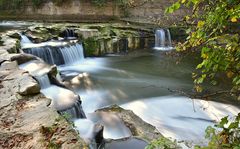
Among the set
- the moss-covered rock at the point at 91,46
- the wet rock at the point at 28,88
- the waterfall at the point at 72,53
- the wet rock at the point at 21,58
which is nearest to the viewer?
the wet rock at the point at 28,88

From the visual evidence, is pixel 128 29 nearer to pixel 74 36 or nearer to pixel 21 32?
pixel 74 36

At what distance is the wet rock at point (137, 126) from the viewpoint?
5422 mm

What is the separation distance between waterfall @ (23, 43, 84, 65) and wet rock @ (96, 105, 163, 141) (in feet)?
15.5

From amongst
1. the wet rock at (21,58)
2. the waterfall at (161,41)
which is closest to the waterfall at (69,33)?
the waterfall at (161,41)

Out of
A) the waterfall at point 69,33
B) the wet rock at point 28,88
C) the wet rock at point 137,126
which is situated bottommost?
the wet rock at point 137,126

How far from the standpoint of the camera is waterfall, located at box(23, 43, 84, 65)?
1038 centimetres

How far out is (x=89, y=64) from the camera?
11.4m

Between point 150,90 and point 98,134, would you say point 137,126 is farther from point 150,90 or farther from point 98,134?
point 150,90

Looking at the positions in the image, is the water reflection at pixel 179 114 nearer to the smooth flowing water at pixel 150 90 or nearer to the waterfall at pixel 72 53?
the smooth flowing water at pixel 150 90

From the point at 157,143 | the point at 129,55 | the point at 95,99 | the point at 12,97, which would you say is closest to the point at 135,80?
the point at 95,99

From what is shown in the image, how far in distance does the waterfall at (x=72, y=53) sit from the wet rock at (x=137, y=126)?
492cm

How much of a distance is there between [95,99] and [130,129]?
2.45 metres

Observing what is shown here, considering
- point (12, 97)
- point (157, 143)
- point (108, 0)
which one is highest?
A: point (108, 0)

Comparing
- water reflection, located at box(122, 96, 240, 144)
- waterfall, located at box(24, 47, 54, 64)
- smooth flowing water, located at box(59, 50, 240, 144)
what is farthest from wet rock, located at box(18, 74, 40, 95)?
waterfall, located at box(24, 47, 54, 64)
